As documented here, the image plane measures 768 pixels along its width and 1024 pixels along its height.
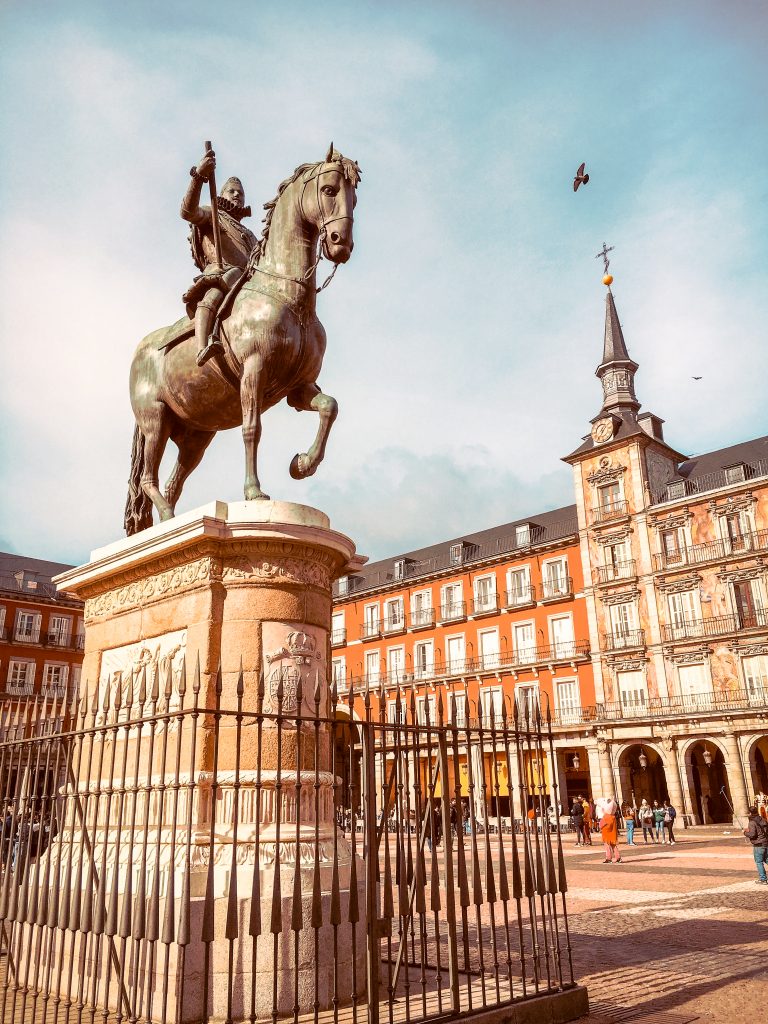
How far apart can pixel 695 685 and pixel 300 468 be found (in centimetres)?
3255

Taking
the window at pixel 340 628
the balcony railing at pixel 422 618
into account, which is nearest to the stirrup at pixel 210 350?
the balcony railing at pixel 422 618

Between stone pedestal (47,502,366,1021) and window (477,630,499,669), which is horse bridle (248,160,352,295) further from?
window (477,630,499,669)

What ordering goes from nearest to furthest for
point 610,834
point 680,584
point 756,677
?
point 610,834 → point 756,677 → point 680,584

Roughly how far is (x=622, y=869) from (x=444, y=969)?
39.3ft

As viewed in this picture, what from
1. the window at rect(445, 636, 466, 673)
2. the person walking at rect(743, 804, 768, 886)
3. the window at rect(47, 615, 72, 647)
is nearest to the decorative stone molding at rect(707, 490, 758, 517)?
the window at rect(445, 636, 466, 673)

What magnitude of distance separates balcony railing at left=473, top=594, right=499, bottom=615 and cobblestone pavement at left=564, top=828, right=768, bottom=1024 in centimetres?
2674

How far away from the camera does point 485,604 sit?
4362cm

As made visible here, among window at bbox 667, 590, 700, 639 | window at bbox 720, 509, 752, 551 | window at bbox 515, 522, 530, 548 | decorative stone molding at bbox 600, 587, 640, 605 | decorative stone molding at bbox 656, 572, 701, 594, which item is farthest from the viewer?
window at bbox 515, 522, 530, 548

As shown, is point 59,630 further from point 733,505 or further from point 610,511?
point 733,505

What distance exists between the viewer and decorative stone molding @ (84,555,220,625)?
5840mm

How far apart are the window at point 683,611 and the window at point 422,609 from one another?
45.4 ft

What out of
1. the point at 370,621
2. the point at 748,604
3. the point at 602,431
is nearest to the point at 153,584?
the point at 748,604

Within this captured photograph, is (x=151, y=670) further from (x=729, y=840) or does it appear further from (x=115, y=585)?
(x=729, y=840)

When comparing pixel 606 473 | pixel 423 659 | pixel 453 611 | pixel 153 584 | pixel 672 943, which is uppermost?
pixel 606 473
